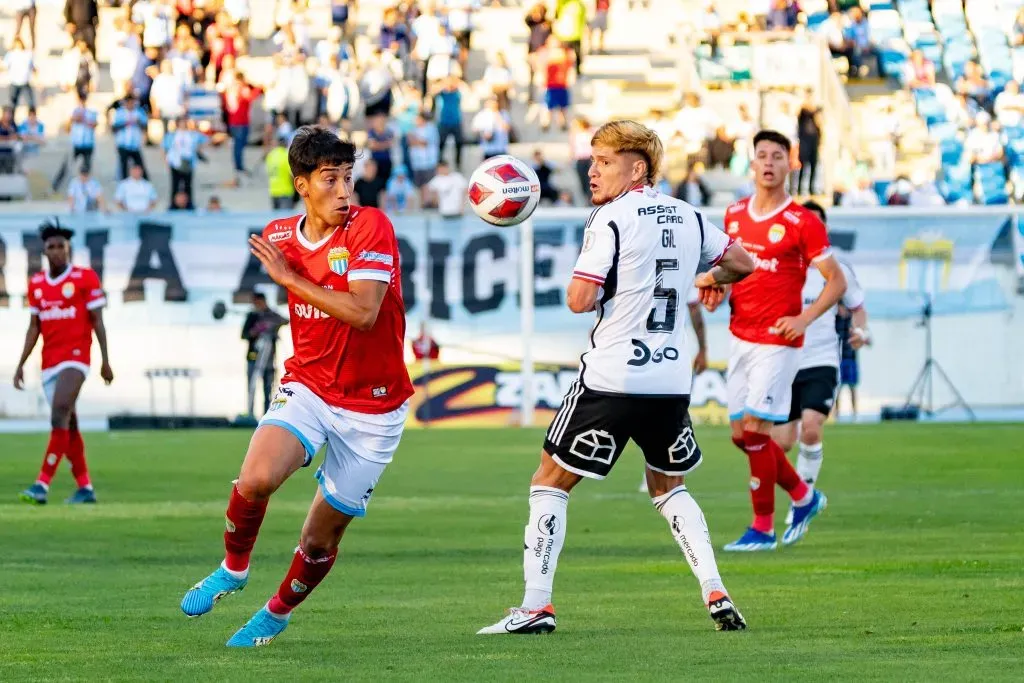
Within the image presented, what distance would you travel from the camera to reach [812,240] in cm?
1258

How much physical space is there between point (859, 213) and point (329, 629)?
2032cm

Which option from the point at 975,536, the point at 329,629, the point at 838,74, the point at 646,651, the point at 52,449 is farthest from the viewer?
the point at 838,74

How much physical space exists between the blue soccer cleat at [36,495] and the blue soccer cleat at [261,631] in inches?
342

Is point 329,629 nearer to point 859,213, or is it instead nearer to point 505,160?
point 505,160

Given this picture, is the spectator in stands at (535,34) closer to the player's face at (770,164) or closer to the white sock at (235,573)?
the player's face at (770,164)

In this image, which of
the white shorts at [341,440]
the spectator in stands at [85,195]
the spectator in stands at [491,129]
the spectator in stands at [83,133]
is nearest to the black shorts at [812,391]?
the white shorts at [341,440]

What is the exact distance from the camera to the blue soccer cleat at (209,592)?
26.0ft

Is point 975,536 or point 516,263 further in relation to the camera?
point 516,263

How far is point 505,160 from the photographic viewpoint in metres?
9.12

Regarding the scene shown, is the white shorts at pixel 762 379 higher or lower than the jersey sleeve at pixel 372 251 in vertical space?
lower

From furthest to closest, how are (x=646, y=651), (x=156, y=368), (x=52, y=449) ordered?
1. (x=156, y=368)
2. (x=52, y=449)
3. (x=646, y=651)

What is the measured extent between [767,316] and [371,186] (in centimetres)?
1876

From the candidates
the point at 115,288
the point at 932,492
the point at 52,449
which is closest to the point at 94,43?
the point at 115,288

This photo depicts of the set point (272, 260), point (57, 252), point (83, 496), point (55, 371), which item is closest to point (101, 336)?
point (55, 371)
